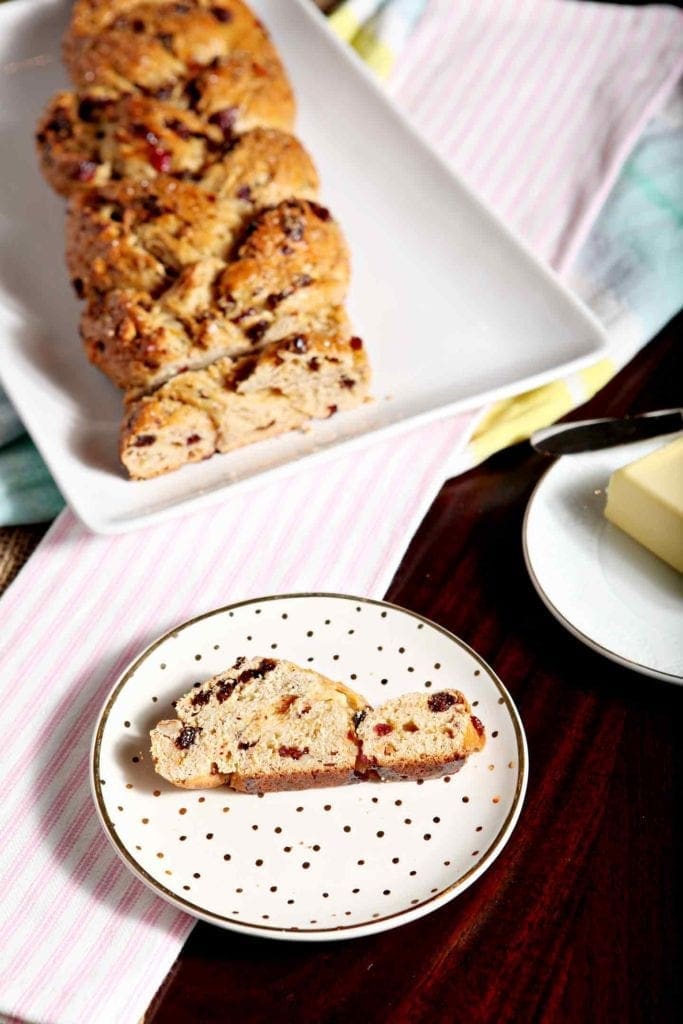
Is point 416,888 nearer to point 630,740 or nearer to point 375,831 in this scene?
point 375,831

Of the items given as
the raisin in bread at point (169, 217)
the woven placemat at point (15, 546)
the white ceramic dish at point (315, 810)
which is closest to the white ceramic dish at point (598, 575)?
the white ceramic dish at point (315, 810)

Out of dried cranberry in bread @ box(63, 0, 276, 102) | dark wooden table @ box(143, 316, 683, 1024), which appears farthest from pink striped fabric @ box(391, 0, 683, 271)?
dark wooden table @ box(143, 316, 683, 1024)

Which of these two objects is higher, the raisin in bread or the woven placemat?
the raisin in bread

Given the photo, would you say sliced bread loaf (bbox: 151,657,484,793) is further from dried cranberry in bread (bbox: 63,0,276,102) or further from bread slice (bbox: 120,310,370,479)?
dried cranberry in bread (bbox: 63,0,276,102)

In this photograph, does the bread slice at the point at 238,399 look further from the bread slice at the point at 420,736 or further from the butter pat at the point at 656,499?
the bread slice at the point at 420,736

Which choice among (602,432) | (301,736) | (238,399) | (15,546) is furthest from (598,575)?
(15,546)

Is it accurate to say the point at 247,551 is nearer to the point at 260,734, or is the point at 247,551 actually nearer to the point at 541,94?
the point at 260,734

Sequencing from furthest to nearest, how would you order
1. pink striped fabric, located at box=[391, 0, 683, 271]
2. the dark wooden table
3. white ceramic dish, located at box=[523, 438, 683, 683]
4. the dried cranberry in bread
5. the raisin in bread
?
1. pink striped fabric, located at box=[391, 0, 683, 271]
2. the dried cranberry in bread
3. the raisin in bread
4. white ceramic dish, located at box=[523, 438, 683, 683]
5. the dark wooden table
